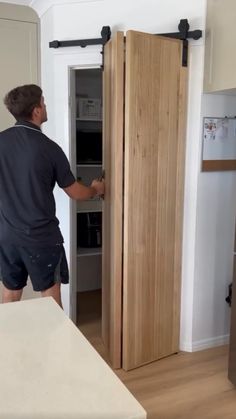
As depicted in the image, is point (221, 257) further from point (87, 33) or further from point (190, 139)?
point (87, 33)

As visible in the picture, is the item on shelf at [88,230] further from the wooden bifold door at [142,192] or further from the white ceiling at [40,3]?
the white ceiling at [40,3]

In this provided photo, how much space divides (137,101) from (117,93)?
120 millimetres

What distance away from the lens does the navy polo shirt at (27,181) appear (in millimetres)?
2129

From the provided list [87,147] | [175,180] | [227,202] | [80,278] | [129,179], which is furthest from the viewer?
[80,278]

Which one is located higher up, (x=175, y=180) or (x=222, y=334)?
(x=175, y=180)

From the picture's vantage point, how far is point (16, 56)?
2922mm

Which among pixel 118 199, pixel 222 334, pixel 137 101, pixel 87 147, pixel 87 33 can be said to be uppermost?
pixel 87 33

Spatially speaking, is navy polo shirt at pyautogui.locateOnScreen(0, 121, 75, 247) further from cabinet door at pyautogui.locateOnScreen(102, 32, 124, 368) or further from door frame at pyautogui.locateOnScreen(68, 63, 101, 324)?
door frame at pyautogui.locateOnScreen(68, 63, 101, 324)

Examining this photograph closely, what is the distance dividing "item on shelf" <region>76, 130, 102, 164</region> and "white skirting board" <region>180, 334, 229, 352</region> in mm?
1703

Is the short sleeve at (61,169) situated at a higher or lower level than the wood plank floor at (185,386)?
higher

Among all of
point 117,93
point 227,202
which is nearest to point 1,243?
point 117,93

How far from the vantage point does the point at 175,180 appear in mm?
2566

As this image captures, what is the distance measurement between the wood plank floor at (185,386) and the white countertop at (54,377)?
1.32 metres

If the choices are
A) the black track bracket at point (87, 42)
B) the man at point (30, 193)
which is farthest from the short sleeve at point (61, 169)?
the black track bracket at point (87, 42)
